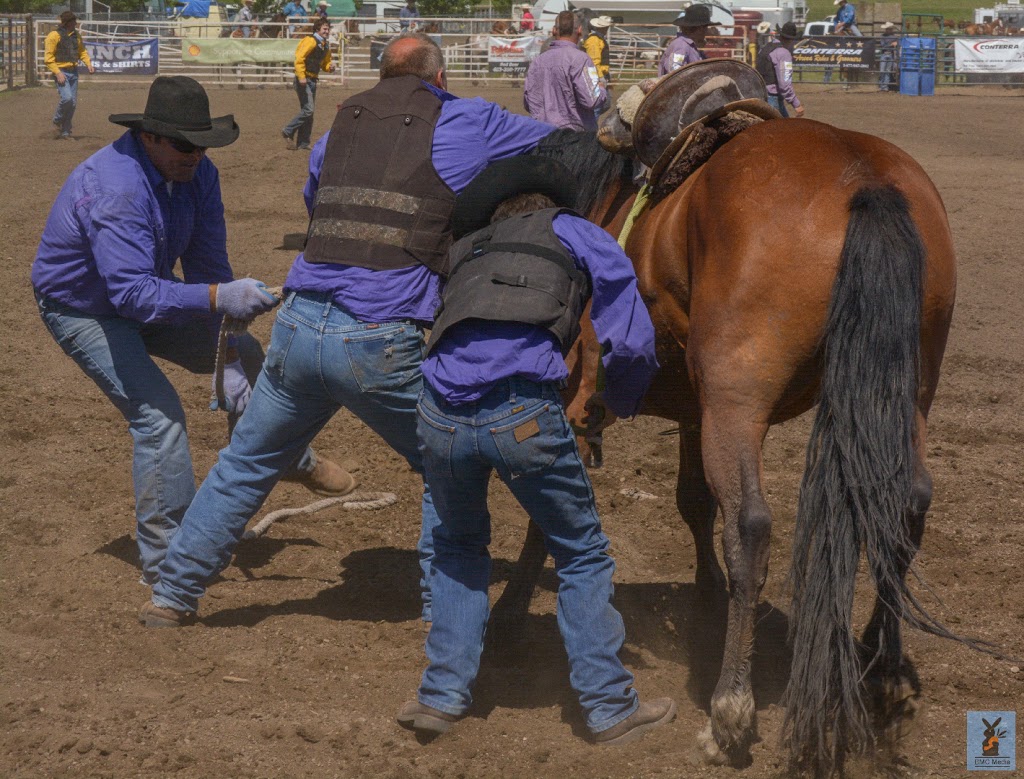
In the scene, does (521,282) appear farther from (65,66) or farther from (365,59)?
(365,59)

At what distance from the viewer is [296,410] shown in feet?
12.7

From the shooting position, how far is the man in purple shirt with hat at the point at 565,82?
9.93m

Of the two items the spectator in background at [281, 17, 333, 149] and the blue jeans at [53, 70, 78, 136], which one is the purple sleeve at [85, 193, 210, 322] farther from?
the blue jeans at [53, 70, 78, 136]

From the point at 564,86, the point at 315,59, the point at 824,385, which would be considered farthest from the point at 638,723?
the point at 315,59

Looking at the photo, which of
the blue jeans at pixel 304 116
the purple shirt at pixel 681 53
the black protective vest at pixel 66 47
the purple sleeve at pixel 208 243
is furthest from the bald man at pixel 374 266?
the black protective vest at pixel 66 47

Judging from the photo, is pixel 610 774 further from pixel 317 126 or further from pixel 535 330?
pixel 317 126

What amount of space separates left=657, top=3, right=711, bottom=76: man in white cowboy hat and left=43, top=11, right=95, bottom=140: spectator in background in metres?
10.1

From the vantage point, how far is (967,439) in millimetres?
5914

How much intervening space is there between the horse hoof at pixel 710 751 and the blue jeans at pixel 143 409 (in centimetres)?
224

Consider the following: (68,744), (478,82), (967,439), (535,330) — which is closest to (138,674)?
(68,744)

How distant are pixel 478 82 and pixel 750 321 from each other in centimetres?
2580

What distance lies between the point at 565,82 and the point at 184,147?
6.34m

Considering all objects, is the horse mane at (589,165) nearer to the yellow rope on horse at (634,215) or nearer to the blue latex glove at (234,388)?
the yellow rope on horse at (634,215)

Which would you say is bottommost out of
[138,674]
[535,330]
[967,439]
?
[138,674]
